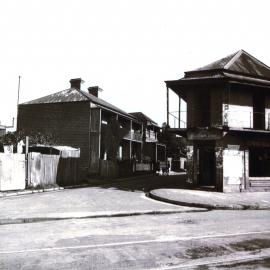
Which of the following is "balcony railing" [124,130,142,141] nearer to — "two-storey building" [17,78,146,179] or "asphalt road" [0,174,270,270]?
"two-storey building" [17,78,146,179]

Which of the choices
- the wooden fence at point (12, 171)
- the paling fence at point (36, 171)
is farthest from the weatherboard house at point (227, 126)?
the wooden fence at point (12, 171)

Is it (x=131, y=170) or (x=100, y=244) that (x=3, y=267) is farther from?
(x=131, y=170)

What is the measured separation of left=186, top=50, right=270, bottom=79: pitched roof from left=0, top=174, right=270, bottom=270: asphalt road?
37.8 feet

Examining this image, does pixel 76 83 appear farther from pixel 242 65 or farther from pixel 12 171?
pixel 12 171

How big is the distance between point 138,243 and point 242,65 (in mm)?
16846

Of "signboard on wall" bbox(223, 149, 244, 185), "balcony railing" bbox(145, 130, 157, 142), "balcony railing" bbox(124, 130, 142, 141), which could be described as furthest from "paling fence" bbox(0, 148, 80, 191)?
"balcony railing" bbox(145, 130, 157, 142)

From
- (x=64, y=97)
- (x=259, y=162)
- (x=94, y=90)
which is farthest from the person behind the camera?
(x=94, y=90)

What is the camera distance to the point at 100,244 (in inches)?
270

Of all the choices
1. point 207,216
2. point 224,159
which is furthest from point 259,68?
point 207,216

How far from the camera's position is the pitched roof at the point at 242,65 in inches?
796

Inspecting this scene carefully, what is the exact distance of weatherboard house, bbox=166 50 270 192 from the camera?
19000 mm

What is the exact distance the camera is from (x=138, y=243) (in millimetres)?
6980

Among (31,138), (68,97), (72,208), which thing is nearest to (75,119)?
(68,97)

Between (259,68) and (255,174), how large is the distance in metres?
6.60
